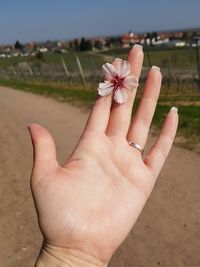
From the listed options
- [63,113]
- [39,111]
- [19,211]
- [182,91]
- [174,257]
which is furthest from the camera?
[182,91]

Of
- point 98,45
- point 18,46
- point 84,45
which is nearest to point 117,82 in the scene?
point 84,45

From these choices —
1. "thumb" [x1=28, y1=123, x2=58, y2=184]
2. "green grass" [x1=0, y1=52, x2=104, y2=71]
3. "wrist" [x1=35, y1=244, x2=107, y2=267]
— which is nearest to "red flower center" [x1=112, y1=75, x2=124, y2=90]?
"thumb" [x1=28, y1=123, x2=58, y2=184]

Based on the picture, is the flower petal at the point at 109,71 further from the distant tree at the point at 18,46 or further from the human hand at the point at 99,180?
the distant tree at the point at 18,46

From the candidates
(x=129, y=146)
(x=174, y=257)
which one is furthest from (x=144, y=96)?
(x=174, y=257)

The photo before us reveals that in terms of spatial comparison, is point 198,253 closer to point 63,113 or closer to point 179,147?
point 179,147

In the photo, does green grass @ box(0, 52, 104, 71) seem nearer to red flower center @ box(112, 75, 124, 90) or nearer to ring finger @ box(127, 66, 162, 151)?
ring finger @ box(127, 66, 162, 151)

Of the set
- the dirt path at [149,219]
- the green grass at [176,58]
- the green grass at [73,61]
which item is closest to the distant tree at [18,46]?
the green grass at [73,61]
